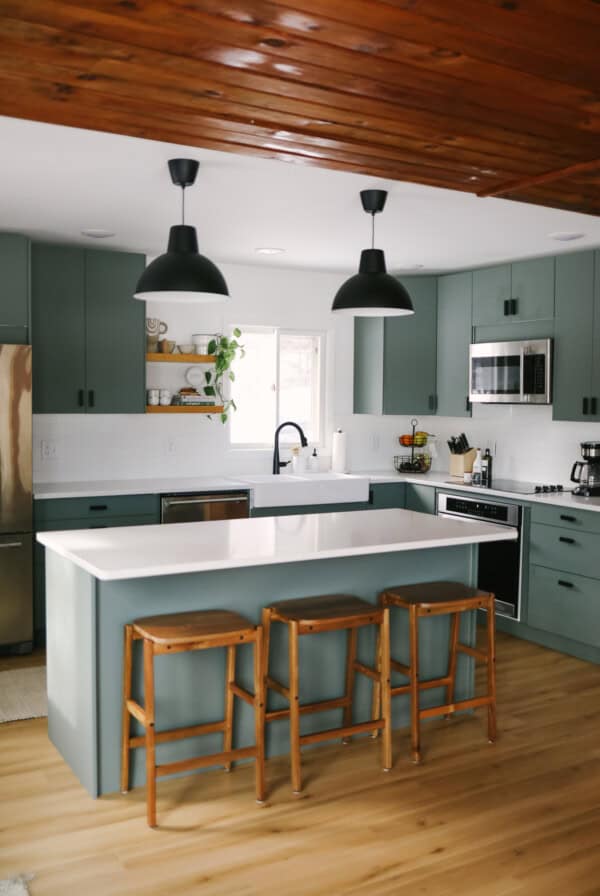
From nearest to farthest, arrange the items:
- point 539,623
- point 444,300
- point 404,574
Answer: point 404,574, point 539,623, point 444,300

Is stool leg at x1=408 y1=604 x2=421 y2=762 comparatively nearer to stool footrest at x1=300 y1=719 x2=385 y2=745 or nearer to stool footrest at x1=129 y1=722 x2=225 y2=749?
stool footrest at x1=300 y1=719 x2=385 y2=745

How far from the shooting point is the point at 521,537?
16.8ft

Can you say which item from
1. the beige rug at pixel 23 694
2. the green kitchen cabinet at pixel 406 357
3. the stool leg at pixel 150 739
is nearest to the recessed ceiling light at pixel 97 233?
the green kitchen cabinet at pixel 406 357

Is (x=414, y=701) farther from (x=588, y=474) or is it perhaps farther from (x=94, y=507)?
(x=94, y=507)

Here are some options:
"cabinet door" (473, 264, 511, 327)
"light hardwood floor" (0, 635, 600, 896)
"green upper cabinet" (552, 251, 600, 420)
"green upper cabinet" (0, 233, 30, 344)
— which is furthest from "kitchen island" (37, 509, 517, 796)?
"cabinet door" (473, 264, 511, 327)

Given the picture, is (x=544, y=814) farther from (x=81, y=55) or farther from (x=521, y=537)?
(x=81, y=55)

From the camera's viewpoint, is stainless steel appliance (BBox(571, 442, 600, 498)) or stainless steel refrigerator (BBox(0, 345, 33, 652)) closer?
stainless steel refrigerator (BBox(0, 345, 33, 652))

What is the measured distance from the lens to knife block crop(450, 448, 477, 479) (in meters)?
6.07

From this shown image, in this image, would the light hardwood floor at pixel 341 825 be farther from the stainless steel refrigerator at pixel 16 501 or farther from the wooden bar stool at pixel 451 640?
the stainless steel refrigerator at pixel 16 501

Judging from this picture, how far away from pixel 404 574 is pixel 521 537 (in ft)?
5.21

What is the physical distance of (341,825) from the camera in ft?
9.53

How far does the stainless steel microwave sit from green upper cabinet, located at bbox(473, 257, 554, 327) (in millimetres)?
175

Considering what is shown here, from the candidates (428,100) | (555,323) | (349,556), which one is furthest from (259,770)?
(555,323)

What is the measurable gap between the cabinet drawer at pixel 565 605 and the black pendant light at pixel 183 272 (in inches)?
108
